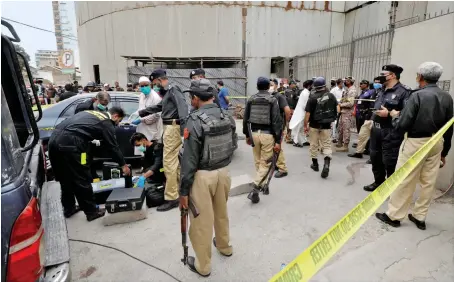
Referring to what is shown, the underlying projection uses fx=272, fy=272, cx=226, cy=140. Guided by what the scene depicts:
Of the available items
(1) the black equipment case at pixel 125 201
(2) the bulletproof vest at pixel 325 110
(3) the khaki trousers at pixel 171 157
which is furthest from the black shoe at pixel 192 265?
(2) the bulletproof vest at pixel 325 110

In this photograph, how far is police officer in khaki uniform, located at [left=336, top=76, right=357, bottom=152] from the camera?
640cm

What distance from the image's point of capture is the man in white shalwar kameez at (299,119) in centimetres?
654

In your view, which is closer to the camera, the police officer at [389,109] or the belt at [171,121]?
the police officer at [389,109]

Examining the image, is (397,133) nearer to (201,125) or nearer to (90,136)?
(201,125)

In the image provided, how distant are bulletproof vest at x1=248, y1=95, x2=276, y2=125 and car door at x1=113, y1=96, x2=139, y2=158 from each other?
2.41 m

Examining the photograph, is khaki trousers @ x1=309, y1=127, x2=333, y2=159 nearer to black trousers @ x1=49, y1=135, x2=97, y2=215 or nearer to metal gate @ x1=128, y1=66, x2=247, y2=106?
black trousers @ x1=49, y1=135, x2=97, y2=215

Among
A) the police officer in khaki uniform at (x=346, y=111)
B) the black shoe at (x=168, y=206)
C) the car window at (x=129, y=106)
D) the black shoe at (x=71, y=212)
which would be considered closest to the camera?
the black shoe at (x=71, y=212)

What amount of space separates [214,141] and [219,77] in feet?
36.6

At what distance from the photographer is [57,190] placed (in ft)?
8.43

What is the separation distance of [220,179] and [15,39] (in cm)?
187

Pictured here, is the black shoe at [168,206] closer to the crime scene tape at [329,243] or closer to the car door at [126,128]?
the car door at [126,128]

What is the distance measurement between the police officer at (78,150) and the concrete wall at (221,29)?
11.8m

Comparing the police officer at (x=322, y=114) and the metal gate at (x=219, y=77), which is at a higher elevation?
the metal gate at (x=219, y=77)

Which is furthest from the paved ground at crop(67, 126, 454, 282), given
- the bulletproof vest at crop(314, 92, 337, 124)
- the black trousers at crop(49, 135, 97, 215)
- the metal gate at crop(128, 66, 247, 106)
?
the metal gate at crop(128, 66, 247, 106)
